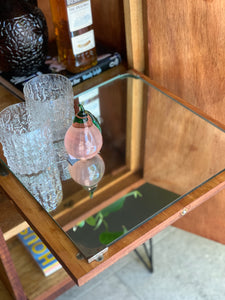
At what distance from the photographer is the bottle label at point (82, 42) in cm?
111

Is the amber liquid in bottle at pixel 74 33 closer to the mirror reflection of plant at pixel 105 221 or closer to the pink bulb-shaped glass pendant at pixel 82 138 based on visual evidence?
the pink bulb-shaped glass pendant at pixel 82 138

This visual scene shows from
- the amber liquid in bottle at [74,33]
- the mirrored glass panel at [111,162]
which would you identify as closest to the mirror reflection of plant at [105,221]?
the mirrored glass panel at [111,162]

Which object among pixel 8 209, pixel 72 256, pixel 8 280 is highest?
pixel 72 256

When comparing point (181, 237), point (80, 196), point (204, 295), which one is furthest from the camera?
point (181, 237)

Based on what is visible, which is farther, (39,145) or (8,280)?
(8,280)

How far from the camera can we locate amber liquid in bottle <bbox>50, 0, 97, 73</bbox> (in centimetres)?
106

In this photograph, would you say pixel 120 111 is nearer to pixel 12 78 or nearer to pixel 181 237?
pixel 12 78

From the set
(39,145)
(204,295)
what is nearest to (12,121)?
(39,145)

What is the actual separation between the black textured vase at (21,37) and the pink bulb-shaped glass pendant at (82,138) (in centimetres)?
33

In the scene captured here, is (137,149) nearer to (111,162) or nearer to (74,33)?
(111,162)

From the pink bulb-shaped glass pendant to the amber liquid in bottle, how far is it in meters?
0.30

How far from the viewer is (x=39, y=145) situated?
930 mm

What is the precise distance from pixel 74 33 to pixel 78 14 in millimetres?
49

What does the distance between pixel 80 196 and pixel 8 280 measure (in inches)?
14.2
